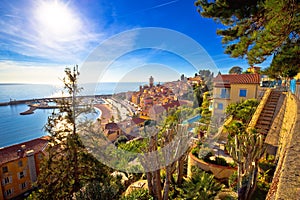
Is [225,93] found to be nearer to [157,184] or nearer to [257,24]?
[257,24]

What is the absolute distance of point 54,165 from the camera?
16.6 feet

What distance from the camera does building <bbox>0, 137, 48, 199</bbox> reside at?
992cm

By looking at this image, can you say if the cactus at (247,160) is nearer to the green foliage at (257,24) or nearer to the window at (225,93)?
the green foliage at (257,24)

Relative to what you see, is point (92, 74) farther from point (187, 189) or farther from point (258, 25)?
point (258, 25)

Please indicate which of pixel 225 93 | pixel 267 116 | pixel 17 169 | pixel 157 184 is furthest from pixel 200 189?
pixel 17 169

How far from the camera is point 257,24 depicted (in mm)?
3336

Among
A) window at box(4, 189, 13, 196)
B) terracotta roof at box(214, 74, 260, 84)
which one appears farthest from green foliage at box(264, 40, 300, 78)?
window at box(4, 189, 13, 196)

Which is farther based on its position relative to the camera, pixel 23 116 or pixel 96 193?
pixel 23 116

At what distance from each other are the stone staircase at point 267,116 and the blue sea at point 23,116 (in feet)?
16.2

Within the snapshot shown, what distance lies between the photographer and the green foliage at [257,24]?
1.85m

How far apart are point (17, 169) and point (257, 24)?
53.5 feet

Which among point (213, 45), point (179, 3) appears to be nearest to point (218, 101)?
point (213, 45)

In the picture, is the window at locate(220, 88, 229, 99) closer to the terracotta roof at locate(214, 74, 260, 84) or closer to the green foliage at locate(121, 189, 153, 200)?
the terracotta roof at locate(214, 74, 260, 84)

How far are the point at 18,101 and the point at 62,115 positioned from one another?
1953 inches
